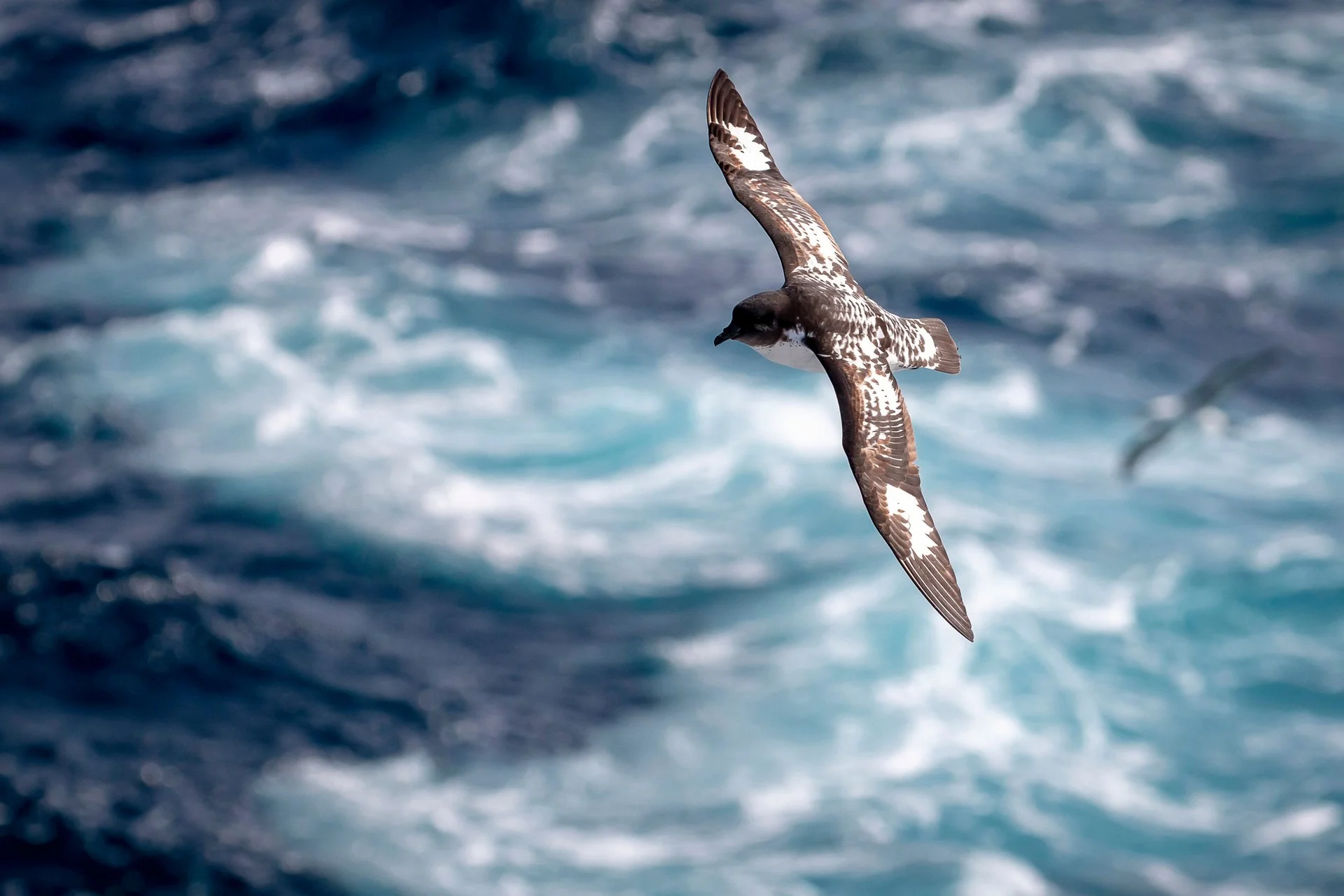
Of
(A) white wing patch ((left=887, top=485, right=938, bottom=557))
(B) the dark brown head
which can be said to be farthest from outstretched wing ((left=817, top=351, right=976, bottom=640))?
(B) the dark brown head

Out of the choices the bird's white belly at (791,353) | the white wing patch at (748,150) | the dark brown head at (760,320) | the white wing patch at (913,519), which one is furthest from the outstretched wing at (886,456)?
the white wing patch at (748,150)

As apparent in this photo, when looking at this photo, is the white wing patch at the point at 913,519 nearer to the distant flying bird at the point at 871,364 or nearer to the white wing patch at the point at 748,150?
the distant flying bird at the point at 871,364

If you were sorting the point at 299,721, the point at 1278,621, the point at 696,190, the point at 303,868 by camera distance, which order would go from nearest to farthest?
the point at 303,868
the point at 299,721
the point at 1278,621
the point at 696,190

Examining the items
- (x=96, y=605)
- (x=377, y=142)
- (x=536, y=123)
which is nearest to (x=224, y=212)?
(x=377, y=142)

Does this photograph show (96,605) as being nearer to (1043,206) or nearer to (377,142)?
(377,142)

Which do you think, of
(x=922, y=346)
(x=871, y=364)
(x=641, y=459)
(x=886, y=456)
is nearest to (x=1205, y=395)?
(x=641, y=459)

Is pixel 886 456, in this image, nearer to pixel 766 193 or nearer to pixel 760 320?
pixel 760 320
